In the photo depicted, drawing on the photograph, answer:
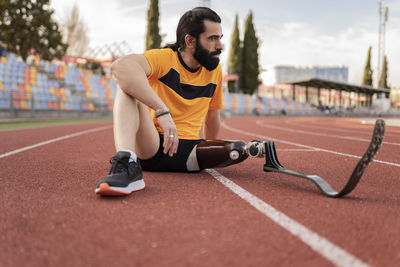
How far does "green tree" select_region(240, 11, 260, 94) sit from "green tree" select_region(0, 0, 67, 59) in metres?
24.9

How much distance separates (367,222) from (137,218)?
1.28m

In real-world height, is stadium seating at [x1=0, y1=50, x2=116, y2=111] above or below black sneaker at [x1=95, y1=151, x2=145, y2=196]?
above

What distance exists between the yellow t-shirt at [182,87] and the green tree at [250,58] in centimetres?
4167

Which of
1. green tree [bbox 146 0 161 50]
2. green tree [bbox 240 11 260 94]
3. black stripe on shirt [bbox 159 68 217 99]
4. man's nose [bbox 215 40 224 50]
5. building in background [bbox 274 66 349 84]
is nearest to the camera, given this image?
man's nose [bbox 215 40 224 50]

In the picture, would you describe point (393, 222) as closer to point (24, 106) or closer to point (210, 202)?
point (210, 202)

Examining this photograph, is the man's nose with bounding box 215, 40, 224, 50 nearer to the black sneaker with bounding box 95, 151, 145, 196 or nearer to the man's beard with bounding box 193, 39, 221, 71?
the man's beard with bounding box 193, 39, 221, 71

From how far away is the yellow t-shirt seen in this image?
107 inches

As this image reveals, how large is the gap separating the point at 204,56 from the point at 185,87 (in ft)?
1.14

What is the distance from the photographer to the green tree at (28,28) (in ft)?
80.5

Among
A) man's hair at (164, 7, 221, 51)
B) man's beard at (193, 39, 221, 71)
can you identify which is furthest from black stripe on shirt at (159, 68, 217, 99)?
man's hair at (164, 7, 221, 51)

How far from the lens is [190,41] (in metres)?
2.65

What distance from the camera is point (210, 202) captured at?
213cm

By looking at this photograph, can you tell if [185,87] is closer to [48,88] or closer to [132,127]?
[132,127]

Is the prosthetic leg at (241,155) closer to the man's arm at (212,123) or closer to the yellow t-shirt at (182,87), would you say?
the yellow t-shirt at (182,87)
